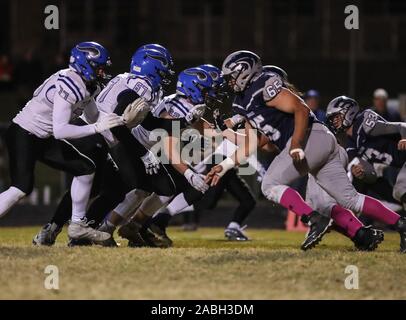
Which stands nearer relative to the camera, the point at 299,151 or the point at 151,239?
the point at 299,151

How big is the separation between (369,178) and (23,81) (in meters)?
9.63

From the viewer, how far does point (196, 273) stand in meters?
6.98

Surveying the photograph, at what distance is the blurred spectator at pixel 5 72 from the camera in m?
19.5

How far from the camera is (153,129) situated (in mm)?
9039

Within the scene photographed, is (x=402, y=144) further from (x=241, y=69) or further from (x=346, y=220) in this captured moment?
(x=241, y=69)

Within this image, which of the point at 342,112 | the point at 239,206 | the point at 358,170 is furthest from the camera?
the point at 239,206

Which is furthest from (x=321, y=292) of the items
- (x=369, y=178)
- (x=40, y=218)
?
(x=40, y=218)

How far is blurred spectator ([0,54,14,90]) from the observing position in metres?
19.5

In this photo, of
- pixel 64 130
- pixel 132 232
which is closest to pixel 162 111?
pixel 132 232

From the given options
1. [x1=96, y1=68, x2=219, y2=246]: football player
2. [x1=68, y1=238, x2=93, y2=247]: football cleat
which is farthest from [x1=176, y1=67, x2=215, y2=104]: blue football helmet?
[x1=68, y1=238, x2=93, y2=247]: football cleat

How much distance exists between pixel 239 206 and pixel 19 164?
3659mm

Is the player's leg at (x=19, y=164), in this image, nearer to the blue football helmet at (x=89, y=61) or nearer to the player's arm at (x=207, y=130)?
the blue football helmet at (x=89, y=61)
